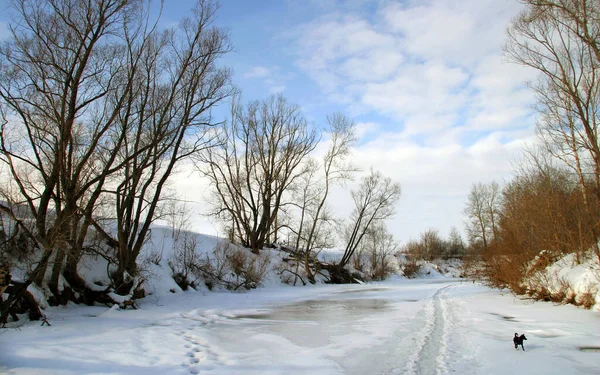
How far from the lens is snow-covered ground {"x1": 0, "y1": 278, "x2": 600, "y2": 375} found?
6148 millimetres

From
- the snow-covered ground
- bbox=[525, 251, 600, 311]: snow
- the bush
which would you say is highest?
bbox=[525, 251, 600, 311]: snow

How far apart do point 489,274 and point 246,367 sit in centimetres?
1701

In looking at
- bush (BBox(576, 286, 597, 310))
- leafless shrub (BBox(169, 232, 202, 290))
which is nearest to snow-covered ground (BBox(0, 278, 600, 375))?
bush (BBox(576, 286, 597, 310))

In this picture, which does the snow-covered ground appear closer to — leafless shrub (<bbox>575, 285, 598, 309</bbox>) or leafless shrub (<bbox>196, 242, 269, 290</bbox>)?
leafless shrub (<bbox>575, 285, 598, 309</bbox>)

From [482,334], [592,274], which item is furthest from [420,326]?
[592,274]

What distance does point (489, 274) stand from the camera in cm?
1955

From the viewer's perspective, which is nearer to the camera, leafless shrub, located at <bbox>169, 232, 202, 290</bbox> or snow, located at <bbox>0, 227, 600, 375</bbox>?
snow, located at <bbox>0, 227, 600, 375</bbox>

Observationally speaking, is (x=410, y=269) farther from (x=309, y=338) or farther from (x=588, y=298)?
(x=309, y=338)

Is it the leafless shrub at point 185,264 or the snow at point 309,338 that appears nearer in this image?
the snow at point 309,338

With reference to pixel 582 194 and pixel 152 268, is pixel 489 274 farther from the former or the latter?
pixel 152 268

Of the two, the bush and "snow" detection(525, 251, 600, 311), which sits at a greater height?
"snow" detection(525, 251, 600, 311)

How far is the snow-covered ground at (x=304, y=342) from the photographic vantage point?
6148 mm

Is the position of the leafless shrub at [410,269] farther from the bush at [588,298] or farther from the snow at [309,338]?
the bush at [588,298]

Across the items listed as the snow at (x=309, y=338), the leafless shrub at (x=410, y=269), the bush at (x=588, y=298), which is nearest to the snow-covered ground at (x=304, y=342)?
the snow at (x=309, y=338)
